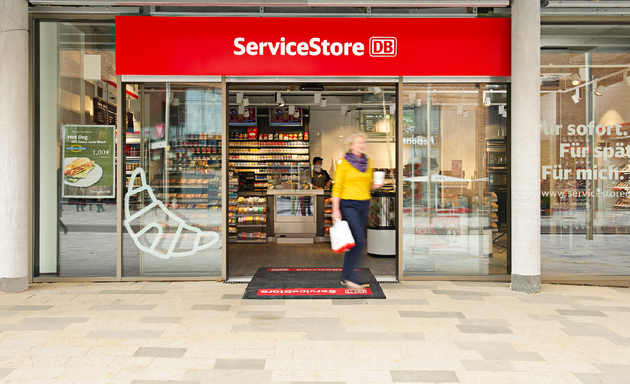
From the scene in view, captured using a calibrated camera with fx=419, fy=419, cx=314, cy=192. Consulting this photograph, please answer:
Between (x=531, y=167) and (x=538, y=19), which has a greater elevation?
(x=538, y=19)

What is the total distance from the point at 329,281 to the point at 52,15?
4.35 metres

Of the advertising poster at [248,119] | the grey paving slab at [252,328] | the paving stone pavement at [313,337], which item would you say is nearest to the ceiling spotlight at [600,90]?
the paving stone pavement at [313,337]

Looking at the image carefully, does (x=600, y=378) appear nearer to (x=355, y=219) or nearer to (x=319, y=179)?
(x=355, y=219)

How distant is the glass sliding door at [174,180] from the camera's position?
16.0 ft

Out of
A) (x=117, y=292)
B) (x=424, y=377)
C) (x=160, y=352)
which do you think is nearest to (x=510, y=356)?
(x=424, y=377)

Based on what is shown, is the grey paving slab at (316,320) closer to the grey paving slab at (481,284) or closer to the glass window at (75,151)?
the grey paving slab at (481,284)

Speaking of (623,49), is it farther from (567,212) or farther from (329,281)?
(329,281)

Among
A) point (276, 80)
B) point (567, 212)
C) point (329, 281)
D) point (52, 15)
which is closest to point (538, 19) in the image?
point (567, 212)

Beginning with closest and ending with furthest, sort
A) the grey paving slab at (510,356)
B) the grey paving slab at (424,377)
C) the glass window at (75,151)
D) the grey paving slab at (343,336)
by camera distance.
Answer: the grey paving slab at (424,377) < the grey paving slab at (510,356) < the grey paving slab at (343,336) < the glass window at (75,151)

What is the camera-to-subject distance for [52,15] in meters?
4.75

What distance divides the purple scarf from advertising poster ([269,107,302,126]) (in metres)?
7.15

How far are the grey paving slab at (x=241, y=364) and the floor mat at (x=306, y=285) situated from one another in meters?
1.39

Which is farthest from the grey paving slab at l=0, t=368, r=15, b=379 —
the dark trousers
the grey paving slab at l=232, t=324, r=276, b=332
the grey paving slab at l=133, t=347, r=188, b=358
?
the dark trousers

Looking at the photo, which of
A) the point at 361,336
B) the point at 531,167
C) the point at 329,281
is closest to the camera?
the point at 361,336
